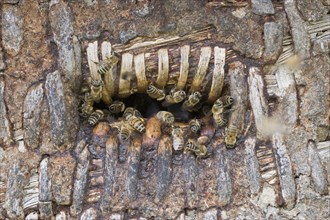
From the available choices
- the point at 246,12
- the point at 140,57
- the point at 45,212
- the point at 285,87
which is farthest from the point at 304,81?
the point at 45,212

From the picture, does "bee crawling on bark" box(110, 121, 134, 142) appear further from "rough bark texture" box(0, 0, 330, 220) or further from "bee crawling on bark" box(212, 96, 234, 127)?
"bee crawling on bark" box(212, 96, 234, 127)

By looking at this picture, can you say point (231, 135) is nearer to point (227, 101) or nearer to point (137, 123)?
point (227, 101)

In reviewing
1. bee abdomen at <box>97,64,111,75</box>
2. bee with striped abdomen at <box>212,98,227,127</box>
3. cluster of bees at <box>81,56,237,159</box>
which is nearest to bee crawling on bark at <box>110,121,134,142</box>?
cluster of bees at <box>81,56,237,159</box>

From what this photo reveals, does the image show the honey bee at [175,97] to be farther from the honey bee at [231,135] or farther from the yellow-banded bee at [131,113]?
the honey bee at [231,135]

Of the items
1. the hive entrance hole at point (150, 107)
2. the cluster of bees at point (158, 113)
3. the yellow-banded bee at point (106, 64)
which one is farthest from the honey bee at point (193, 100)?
the yellow-banded bee at point (106, 64)

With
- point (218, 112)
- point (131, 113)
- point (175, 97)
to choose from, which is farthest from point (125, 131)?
point (218, 112)

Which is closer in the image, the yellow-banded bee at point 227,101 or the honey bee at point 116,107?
the yellow-banded bee at point 227,101
